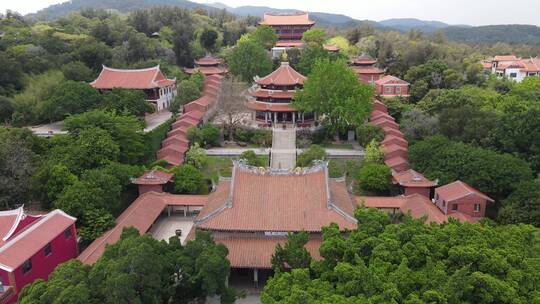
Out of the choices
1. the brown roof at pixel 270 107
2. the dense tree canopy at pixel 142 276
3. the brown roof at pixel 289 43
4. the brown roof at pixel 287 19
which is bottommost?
the dense tree canopy at pixel 142 276

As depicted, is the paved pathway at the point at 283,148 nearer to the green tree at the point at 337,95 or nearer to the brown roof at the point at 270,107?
the brown roof at the point at 270,107

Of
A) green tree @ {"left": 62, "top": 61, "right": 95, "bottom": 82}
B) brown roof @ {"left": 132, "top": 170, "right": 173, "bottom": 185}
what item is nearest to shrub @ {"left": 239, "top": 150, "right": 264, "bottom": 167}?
brown roof @ {"left": 132, "top": 170, "right": 173, "bottom": 185}

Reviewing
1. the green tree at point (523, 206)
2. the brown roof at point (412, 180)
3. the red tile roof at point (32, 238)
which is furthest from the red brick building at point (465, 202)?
the red tile roof at point (32, 238)

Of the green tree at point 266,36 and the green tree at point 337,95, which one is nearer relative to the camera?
the green tree at point 337,95

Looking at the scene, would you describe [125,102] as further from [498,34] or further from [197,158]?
[498,34]

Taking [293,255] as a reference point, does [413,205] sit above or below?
below

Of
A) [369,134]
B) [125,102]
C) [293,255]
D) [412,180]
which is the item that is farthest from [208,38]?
[293,255]
